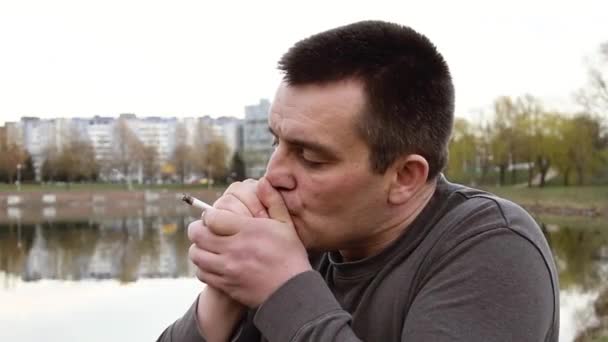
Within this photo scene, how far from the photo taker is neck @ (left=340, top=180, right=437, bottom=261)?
A: 4.02 feet

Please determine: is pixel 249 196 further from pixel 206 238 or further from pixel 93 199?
pixel 93 199

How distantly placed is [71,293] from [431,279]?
43.9ft

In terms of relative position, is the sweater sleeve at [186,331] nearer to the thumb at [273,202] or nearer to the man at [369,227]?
the man at [369,227]

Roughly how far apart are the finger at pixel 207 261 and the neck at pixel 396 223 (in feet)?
0.90

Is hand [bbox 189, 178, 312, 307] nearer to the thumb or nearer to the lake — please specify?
the thumb

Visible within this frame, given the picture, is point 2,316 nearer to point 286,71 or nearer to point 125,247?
point 125,247

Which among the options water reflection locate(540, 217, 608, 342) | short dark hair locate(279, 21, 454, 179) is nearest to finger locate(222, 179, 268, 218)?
A: short dark hair locate(279, 21, 454, 179)

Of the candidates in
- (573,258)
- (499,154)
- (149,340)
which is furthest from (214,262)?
(499,154)

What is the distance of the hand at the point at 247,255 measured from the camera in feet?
3.58

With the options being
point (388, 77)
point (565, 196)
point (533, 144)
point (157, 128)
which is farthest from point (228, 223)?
Answer: point (157, 128)

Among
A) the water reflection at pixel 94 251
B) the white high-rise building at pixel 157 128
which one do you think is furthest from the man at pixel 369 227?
the white high-rise building at pixel 157 128

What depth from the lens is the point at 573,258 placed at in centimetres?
1606

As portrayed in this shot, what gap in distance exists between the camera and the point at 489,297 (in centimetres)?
101

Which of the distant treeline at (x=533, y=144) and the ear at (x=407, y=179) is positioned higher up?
the ear at (x=407, y=179)
